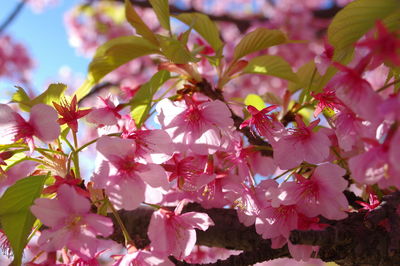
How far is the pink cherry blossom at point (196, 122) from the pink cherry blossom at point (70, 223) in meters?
0.24

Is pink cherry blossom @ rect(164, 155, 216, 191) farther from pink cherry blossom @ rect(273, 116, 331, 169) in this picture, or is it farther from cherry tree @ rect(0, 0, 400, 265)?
pink cherry blossom @ rect(273, 116, 331, 169)

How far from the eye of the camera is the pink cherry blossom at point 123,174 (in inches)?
30.5

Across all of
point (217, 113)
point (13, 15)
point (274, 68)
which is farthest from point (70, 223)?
point (13, 15)

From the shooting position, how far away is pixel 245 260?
3.12 ft

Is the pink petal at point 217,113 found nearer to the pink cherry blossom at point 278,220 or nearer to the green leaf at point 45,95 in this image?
the pink cherry blossom at point 278,220

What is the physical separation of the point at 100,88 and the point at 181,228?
10.3 feet

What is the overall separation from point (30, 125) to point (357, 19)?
66cm

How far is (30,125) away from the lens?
842 mm

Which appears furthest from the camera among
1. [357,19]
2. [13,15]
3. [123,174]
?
[13,15]

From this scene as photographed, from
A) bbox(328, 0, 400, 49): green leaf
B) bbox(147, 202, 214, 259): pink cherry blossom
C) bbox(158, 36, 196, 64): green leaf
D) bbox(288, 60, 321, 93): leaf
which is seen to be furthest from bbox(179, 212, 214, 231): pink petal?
bbox(288, 60, 321, 93): leaf

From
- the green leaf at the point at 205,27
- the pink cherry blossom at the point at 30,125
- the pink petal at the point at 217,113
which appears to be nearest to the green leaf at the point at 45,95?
the pink cherry blossom at the point at 30,125

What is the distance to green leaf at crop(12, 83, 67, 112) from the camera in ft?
3.05

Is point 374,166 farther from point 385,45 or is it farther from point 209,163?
point 209,163

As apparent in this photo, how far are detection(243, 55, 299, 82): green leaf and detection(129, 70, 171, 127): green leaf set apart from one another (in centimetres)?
29
